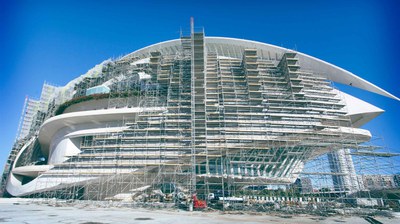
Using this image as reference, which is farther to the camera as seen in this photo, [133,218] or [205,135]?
[205,135]

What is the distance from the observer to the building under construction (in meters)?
22.6

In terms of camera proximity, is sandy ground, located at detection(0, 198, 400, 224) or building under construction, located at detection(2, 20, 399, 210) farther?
building under construction, located at detection(2, 20, 399, 210)

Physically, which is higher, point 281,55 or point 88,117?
point 281,55

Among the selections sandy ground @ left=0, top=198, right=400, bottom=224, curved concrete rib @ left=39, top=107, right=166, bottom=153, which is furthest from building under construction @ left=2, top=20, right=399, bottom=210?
sandy ground @ left=0, top=198, right=400, bottom=224

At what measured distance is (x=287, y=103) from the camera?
26797 mm

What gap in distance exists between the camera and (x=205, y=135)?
23.0 m

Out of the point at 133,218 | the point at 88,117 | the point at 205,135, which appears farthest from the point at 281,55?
the point at 133,218

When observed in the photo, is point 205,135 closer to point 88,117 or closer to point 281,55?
point 88,117

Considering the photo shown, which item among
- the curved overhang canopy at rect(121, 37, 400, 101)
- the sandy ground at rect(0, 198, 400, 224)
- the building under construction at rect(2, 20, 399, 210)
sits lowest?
the sandy ground at rect(0, 198, 400, 224)

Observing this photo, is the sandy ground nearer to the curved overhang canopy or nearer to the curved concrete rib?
the curved concrete rib

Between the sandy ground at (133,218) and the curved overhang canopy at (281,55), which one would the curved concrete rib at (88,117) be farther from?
the curved overhang canopy at (281,55)

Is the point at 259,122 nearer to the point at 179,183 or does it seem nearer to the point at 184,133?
the point at 184,133

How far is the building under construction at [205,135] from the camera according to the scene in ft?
74.1

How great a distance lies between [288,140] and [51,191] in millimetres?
27008
